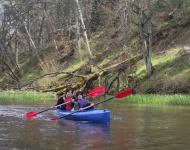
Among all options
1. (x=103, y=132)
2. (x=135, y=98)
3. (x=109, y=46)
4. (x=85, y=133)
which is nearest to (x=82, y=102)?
(x=103, y=132)

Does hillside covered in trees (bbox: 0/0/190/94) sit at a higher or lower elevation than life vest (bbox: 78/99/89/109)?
higher

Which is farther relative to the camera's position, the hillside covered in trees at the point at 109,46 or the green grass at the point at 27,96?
the hillside covered in trees at the point at 109,46

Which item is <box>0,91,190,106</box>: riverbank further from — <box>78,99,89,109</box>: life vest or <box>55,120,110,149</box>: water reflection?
<box>55,120,110,149</box>: water reflection

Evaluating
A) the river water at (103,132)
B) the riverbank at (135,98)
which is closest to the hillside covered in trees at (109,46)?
the riverbank at (135,98)

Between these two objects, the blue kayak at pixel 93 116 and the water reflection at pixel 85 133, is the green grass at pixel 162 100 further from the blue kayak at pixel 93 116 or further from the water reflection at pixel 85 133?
the water reflection at pixel 85 133

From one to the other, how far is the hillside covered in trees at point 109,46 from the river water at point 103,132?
949 centimetres

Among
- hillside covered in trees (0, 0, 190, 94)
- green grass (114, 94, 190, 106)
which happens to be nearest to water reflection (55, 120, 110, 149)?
green grass (114, 94, 190, 106)

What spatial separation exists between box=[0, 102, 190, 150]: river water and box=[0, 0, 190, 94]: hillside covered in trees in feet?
31.1

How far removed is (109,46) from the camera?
40.9m

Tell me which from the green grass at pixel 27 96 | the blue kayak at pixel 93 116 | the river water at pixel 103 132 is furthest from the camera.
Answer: the green grass at pixel 27 96

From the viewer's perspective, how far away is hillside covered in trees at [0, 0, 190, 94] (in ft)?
93.7

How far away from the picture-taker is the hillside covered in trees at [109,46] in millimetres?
28562

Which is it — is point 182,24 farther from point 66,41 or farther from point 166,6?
point 66,41

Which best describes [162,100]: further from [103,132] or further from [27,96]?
[103,132]
